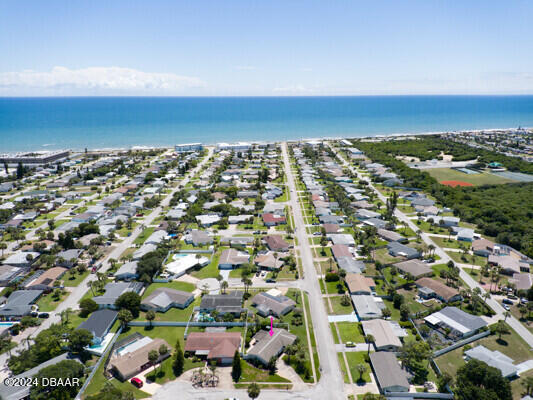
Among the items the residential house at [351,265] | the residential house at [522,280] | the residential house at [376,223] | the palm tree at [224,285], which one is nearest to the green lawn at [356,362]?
the residential house at [351,265]

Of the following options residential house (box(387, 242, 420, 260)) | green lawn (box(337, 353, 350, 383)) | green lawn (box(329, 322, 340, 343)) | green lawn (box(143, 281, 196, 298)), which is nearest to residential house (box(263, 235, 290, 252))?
green lawn (box(143, 281, 196, 298))

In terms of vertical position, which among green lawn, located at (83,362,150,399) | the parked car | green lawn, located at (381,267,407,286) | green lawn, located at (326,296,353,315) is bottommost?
green lawn, located at (83,362,150,399)

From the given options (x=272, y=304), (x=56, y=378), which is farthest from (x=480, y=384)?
(x=56, y=378)

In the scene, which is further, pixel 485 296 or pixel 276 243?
pixel 276 243

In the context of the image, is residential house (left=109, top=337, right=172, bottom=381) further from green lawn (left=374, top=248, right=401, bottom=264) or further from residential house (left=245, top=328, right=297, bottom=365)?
green lawn (left=374, top=248, right=401, bottom=264)

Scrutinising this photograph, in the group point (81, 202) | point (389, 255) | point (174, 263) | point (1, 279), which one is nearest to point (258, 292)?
point (174, 263)

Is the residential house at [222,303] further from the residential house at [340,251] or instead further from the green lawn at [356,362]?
the residential house at [340,251]

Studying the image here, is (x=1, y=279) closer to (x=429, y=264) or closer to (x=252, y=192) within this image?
(x=252, y=192)

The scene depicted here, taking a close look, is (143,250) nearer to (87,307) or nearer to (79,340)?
(87,307)
